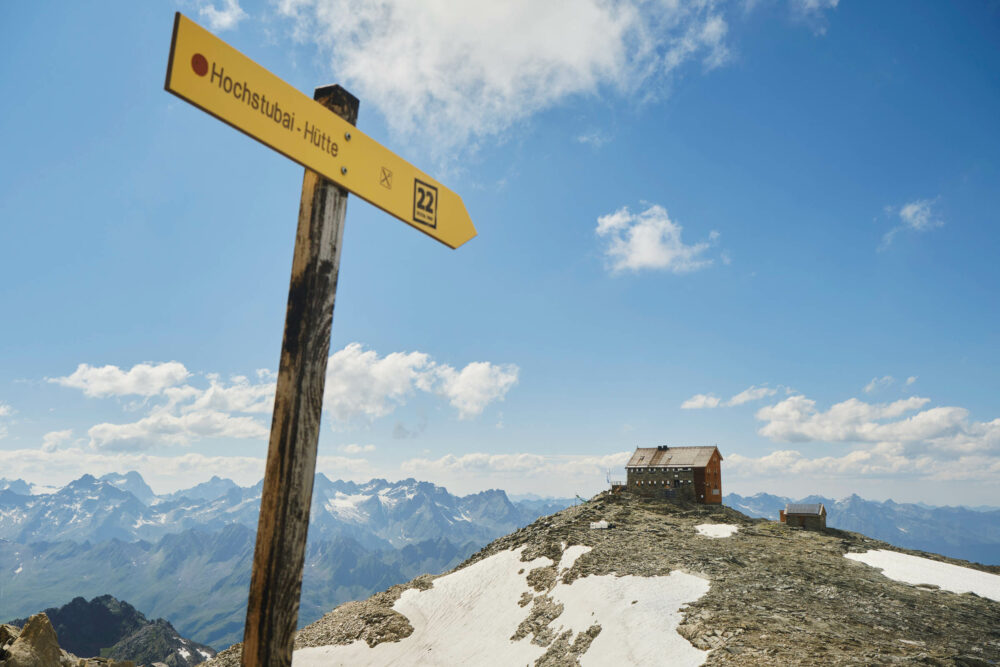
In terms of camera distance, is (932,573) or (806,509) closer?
(932,573)

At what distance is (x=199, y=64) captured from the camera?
136 inches

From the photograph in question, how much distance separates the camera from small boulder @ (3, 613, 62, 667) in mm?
11781

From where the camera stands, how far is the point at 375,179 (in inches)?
181

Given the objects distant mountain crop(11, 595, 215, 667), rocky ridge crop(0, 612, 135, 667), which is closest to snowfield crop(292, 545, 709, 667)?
rocky ridge crop(0, 612, 135, 667)

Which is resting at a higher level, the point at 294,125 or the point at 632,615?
the point at 294,125

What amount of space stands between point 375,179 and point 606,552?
33.8 metres

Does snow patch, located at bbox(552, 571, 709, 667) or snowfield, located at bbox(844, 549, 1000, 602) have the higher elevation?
snowfield, located at bbox(844, 549, 1000, 602)

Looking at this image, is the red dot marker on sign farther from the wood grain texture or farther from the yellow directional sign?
the wood grain texture

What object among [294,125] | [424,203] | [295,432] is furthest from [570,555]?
[294,125]

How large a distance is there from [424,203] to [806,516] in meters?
51.4

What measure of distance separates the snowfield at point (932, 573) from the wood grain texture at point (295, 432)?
3601cm

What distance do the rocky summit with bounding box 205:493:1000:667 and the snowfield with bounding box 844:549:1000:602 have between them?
154 mm

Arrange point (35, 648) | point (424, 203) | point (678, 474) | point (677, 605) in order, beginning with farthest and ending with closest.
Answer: point (678, 474) → point (677, 605) → point (35, 648) → point (424, 203)

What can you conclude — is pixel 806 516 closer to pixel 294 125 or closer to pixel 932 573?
pixel 932 573
